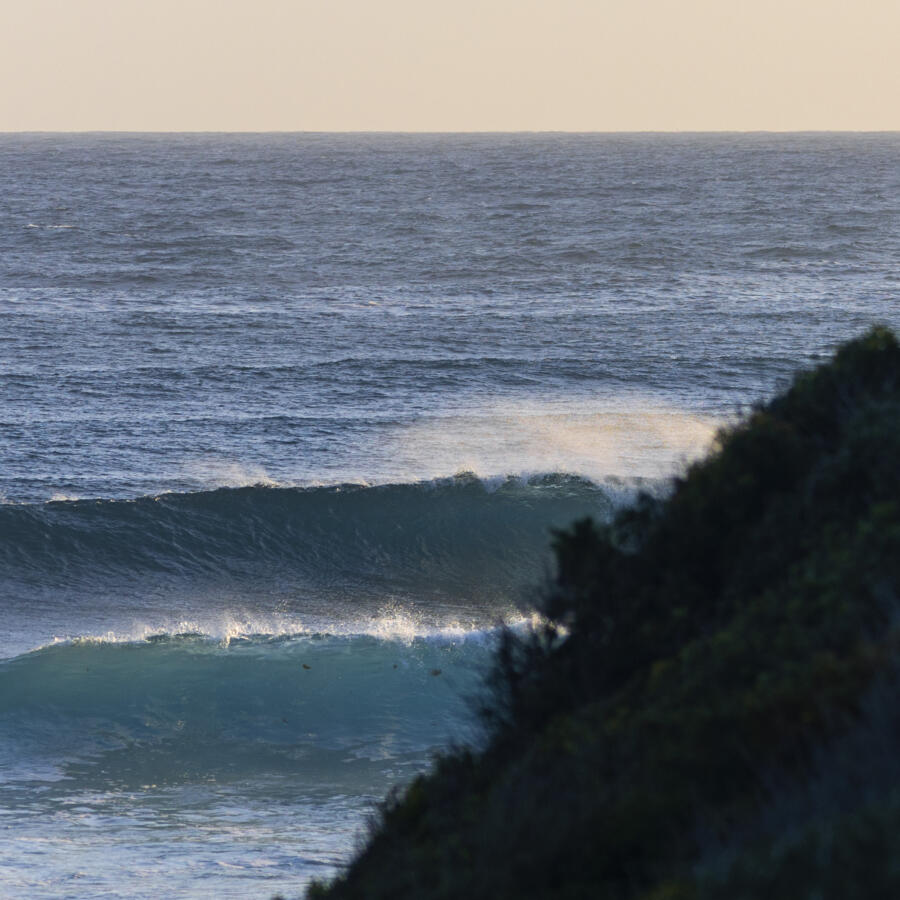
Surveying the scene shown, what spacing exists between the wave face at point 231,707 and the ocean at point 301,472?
0.06 meters

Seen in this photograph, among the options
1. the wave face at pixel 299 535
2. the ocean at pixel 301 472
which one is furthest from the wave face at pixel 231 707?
the wave face at pixel 299 535

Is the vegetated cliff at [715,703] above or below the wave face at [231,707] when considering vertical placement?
above

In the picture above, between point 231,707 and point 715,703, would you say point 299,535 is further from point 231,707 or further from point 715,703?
point 715,703

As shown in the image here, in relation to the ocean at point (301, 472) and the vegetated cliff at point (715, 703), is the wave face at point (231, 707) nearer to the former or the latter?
→ the ocean at point (301, 472)

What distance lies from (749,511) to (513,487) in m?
22.2

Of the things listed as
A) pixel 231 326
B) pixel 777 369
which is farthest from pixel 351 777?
pixel 231 326

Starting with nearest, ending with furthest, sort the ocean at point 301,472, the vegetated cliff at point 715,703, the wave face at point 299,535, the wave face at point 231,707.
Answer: the vegetated cliff at point 715,703 → the ocean at point 301,472 → the wave face at point 231,707 → the wave face at point 299,535

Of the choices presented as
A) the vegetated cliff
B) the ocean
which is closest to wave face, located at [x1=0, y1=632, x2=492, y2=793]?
the ocean

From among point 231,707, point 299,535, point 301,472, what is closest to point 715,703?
point 231,707

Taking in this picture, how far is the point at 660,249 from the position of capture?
70.9 m

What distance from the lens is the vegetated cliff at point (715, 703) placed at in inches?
193

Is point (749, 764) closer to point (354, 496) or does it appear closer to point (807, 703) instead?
point (807, 703)

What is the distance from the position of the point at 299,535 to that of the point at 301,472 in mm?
3482

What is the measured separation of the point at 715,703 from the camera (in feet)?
19.6
